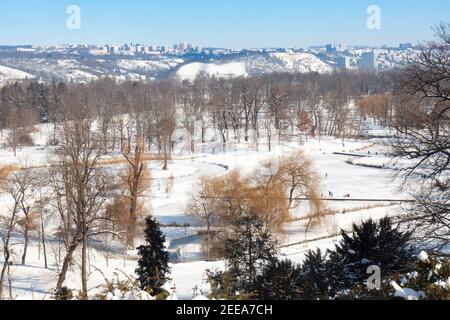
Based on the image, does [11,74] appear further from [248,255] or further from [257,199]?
[248,255]

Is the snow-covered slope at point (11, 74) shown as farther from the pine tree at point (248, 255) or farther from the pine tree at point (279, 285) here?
the pine tree at point (279, 285)

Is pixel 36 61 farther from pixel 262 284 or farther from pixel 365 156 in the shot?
pixel 262 284

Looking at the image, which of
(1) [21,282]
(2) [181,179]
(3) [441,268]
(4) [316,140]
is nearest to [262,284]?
(3) [441,268]

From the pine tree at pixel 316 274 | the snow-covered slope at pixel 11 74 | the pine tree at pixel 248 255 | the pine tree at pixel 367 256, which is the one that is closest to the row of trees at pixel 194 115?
the pine tree at pixel 248 255

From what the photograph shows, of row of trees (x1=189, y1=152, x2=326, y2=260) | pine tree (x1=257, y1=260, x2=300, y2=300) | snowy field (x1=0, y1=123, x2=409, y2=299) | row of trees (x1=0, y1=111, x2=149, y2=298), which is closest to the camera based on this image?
pine tree (x1=257, y1=260, x2=300, y2=300)

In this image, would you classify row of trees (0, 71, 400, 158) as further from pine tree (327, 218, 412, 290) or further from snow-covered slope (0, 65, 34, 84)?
snow-covered slope (0, 65, 34, 84)

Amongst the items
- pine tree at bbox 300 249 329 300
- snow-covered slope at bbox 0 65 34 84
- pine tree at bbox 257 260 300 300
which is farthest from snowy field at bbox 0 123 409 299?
snow-covered slope at bbox 0 65 34 84

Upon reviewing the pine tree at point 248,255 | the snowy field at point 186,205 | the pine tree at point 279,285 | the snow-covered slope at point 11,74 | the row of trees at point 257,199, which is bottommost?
the snowy field at point 186,205
